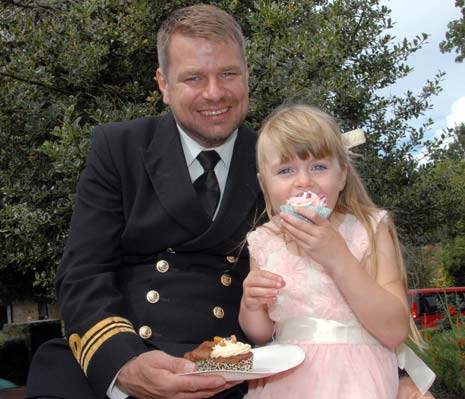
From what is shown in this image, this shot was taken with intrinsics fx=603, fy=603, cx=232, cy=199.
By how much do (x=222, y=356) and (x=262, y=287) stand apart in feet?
1.05

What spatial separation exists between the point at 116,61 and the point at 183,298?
3389 mm

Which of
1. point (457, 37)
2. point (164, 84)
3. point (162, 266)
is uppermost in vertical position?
point (457, 37)

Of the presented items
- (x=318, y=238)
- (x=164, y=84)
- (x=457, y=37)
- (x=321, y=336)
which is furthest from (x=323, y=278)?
(x=457, y=37)

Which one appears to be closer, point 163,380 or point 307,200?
point 163,380

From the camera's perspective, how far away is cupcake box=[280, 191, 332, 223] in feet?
8.07

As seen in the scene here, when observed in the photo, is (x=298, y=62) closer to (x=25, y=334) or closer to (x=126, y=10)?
(x=126, y=10)

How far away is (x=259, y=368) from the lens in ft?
8.00

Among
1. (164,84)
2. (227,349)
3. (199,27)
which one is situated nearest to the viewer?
(227,349)

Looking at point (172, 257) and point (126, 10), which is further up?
point (126, 10)

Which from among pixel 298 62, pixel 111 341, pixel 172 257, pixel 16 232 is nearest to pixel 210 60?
pixel 172 257

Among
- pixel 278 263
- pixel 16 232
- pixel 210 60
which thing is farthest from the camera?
pixel 16 232

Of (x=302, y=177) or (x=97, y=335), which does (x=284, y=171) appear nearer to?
(x=302, y=177)

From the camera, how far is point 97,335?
8.59 ft

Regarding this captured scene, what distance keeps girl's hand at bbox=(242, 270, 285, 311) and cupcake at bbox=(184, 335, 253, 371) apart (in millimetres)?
198
